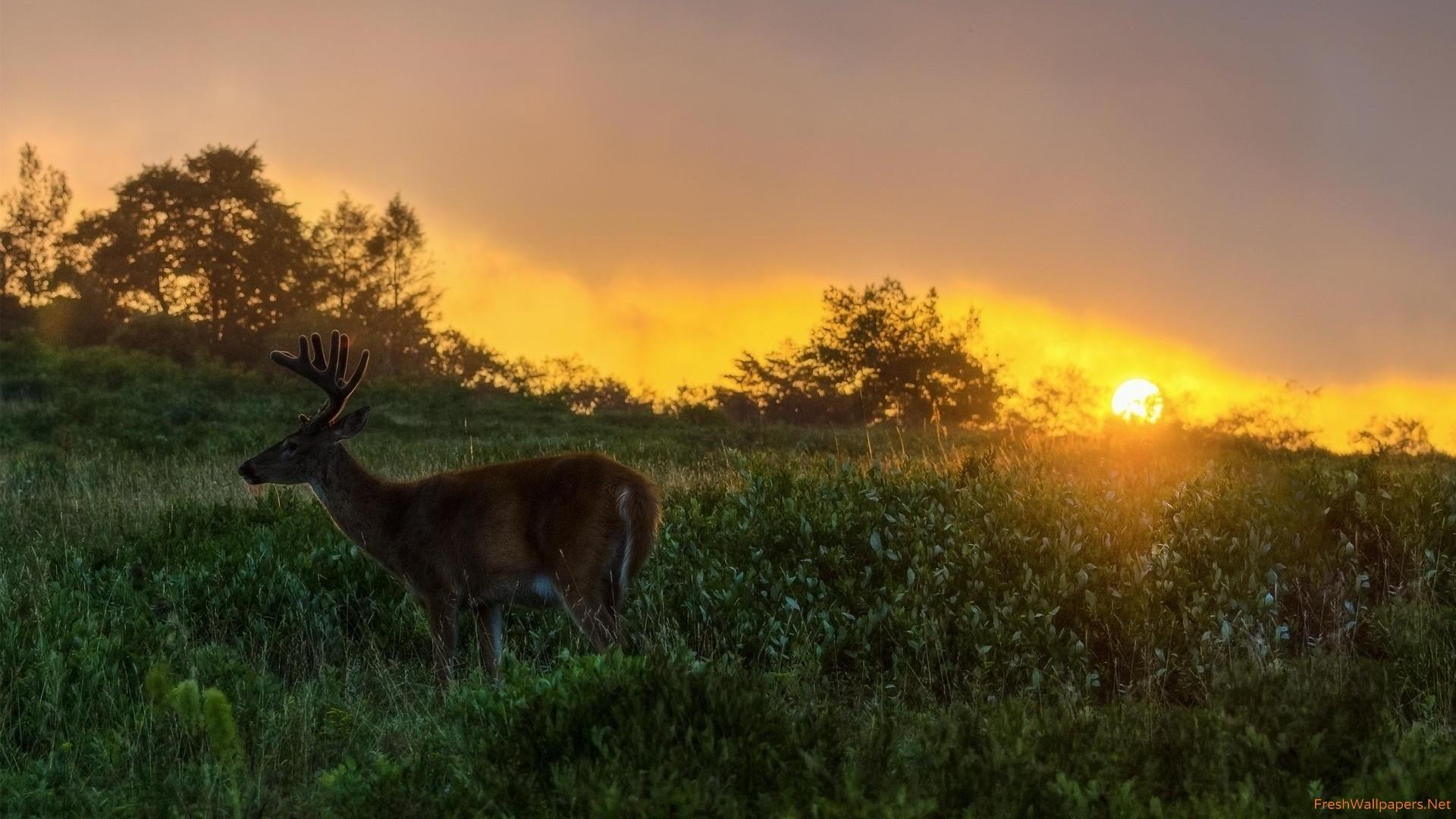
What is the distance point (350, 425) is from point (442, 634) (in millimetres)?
1838

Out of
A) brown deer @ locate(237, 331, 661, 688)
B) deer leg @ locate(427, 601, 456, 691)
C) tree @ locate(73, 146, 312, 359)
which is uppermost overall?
tree @ locate(73, 146, 312, 359)

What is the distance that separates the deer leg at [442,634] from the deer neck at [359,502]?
21.9 inches

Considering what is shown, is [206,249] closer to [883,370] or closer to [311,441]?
[883,370]

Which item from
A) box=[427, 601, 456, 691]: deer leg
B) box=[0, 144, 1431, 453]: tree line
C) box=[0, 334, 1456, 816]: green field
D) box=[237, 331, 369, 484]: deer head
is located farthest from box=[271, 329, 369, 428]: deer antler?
box=[0, 144, 1431, 453]: tree line

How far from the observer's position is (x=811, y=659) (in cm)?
718

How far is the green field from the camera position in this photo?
5.07 meters

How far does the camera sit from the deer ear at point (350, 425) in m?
8.83

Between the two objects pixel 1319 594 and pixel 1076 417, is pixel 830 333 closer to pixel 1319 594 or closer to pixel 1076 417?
pixel 1076 417

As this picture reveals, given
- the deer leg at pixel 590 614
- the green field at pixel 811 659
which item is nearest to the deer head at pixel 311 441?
the green field at pixel 811 659

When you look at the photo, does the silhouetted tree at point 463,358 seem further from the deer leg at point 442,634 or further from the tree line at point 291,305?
the deer leg at point 442,634

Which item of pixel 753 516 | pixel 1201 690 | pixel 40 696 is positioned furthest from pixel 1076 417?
pixel 40 696

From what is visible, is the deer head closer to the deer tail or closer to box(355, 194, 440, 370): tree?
the deer tail

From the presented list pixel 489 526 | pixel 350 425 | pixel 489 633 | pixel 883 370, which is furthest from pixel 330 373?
pixel 883 370

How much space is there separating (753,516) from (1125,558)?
2858 mm
